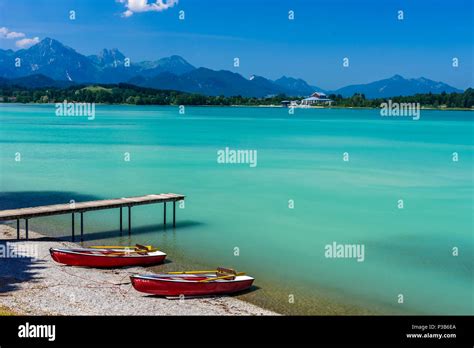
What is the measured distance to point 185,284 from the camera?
62.7 ft

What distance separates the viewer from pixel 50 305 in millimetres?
17656

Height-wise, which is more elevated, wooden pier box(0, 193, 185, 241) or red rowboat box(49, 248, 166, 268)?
wooden pier box(0, 193, 185, 241)

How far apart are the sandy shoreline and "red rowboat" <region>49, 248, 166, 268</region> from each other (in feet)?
0.90

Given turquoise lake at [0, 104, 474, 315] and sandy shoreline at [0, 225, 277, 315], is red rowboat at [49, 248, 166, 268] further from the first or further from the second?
turquoise lake at [0, 104, 474, 315]

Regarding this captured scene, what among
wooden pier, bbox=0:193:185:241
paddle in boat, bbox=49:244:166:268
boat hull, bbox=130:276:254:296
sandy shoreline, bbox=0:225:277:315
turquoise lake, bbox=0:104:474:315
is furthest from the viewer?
wooden pier, bbox=0:193:185:241

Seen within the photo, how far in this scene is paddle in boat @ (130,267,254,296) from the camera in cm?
1903

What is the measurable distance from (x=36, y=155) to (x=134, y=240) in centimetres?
4167

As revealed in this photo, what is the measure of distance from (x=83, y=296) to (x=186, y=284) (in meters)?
3.44

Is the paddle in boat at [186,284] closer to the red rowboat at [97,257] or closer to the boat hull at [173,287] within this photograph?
the boat hull at [173,287]

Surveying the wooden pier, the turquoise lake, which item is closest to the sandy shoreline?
the turquoise lake

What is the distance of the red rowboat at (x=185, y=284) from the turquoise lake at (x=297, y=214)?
132 centimetres

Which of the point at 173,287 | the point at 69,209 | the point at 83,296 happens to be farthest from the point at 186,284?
the point at 69,209

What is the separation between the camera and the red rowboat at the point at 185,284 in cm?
1903

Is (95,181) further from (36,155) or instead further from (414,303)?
(414,303)
